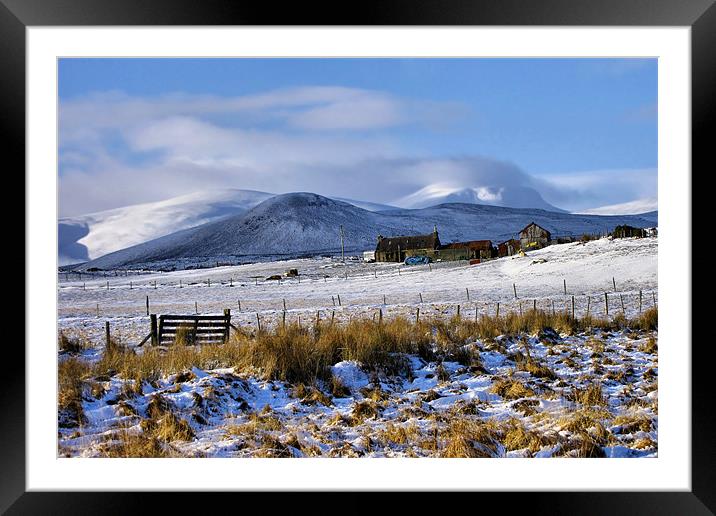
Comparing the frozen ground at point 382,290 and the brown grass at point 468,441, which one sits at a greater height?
the frozen ground at point 382,290

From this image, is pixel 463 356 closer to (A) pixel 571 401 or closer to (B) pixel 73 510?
(A) pixel 571 401

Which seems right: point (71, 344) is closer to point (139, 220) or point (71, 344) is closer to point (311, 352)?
point (311, 352)

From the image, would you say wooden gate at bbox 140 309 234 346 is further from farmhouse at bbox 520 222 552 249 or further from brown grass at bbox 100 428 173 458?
farmhouse at bbox 520 222 552 249

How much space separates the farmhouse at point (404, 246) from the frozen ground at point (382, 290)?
4.27 ft

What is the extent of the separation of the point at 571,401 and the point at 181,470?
8.18 ft

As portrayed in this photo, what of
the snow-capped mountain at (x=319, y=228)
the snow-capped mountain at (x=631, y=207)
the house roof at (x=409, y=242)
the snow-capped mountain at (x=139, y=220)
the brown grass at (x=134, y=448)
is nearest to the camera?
the brown grass at (x=134, y=448)

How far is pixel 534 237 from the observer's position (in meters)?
13.6

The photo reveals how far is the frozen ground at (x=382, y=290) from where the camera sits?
19.5 ft

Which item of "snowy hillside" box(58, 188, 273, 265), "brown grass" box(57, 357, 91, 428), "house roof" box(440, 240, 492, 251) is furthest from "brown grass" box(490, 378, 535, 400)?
"house roof" box(440, 240, 492, 251)

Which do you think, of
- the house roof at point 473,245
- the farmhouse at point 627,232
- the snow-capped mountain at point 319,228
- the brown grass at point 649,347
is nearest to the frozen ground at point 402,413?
the brown grass at point 649,347

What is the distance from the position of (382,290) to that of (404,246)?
521cm
